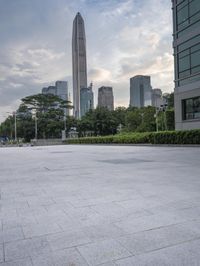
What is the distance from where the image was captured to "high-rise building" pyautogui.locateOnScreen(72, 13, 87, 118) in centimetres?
14955

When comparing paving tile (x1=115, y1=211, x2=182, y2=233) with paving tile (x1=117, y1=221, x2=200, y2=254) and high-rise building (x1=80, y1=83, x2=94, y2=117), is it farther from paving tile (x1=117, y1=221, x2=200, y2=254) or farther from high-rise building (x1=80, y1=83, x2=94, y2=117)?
→ high-rise building (x1=80, y1=83, x2=94, y2=117)

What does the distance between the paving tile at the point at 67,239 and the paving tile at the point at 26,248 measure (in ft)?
0.27

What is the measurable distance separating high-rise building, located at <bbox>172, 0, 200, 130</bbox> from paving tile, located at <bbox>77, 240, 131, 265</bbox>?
22781mm

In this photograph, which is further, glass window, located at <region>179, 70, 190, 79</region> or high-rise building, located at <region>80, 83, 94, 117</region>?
high-rise building, located at <region>80, 83, 94, 117</region>

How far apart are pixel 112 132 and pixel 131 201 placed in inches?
2666

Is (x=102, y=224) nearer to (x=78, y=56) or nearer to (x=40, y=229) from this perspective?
(x=40, y=229)

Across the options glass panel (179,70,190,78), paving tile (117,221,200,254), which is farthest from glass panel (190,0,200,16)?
paving tile (117,221,200,254)

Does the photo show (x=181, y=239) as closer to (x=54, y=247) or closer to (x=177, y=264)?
(x=177, y=264)

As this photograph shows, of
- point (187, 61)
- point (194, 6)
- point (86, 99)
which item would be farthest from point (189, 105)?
point (86, 99)

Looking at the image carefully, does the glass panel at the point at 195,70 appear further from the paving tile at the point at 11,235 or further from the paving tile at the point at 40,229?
the paving tile at the point at 11,235

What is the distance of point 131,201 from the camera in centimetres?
522

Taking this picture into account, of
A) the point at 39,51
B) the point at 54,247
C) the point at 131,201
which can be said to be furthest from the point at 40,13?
the point at 54,247

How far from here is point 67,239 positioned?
3.45 meters

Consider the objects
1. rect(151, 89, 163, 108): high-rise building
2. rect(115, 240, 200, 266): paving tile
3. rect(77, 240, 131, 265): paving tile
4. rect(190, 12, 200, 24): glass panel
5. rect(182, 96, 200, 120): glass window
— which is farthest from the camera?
rect(151, 89, 163, 108): high-rise building
